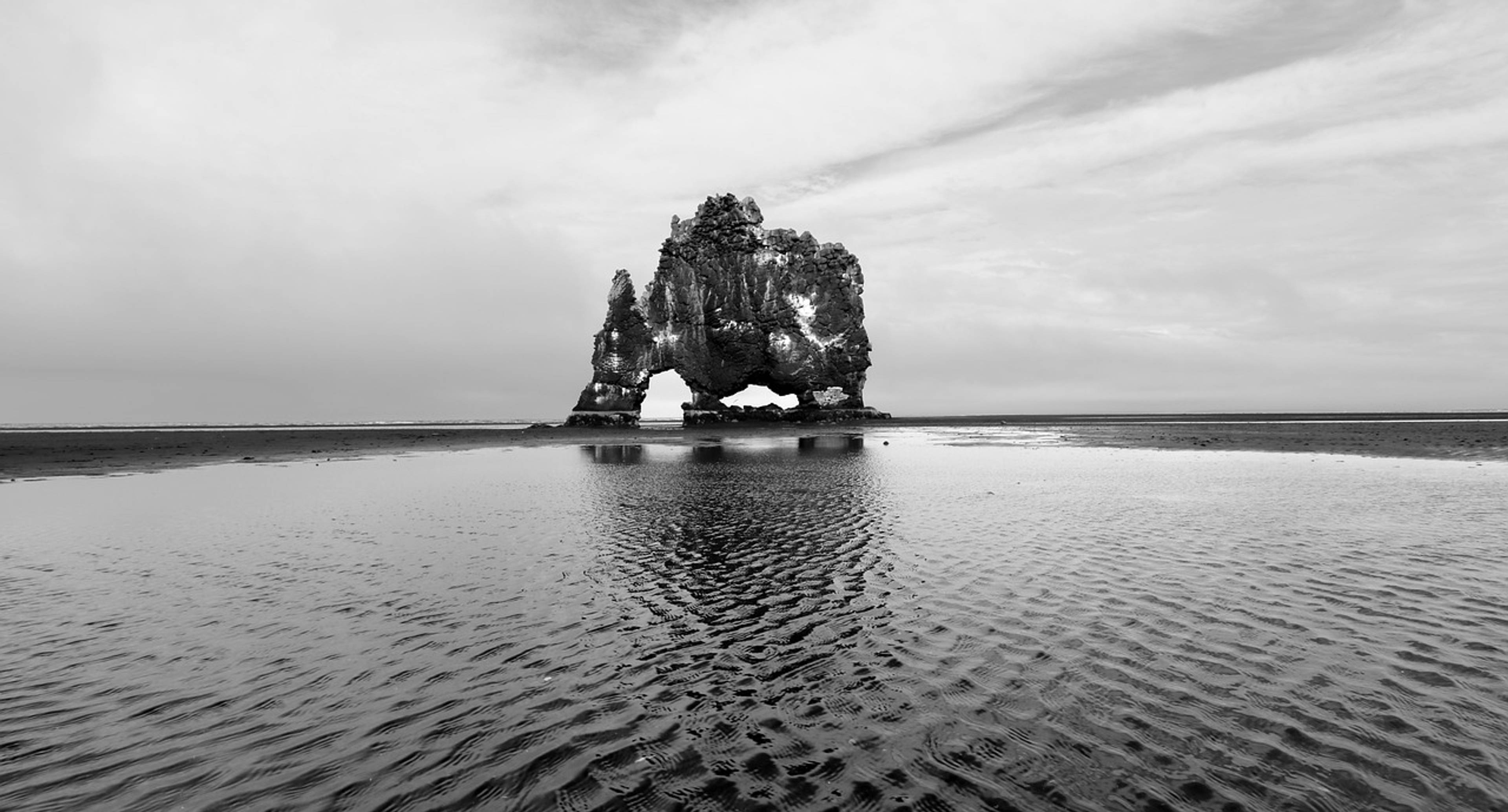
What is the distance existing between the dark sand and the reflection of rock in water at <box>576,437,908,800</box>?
56548mm

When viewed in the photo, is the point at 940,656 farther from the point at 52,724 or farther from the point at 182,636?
the point at 182,636

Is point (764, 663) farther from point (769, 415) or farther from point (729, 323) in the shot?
point (769, 415)

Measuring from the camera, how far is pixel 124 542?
24.0 m

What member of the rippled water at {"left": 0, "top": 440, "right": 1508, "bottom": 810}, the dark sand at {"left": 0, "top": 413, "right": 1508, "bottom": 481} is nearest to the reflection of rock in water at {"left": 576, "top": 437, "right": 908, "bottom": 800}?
the rippled water at {"left": 0, "top": 440, "right": 1508, "bottom": 810}

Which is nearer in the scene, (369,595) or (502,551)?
(369,595)

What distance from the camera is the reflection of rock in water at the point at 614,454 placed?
66.1 meters

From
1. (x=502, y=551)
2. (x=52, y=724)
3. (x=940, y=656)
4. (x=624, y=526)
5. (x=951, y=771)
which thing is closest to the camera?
(x=951, y=771)

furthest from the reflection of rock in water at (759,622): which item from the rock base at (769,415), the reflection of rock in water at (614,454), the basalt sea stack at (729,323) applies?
the rock base at (769,415)

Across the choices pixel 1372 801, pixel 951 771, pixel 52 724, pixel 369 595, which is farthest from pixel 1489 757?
pixel 369 595

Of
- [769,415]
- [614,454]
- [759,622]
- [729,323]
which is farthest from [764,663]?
[769,415]

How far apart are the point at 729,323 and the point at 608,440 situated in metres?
53.2

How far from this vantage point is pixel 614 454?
252 feet

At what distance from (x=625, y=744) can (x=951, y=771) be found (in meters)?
4.49

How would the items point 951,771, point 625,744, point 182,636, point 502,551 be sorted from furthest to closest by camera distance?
point 502,551 < point 182,636 < point 625,744 < point 951,771
